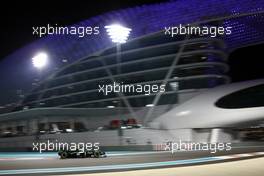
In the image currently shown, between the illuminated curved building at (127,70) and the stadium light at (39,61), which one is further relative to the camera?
the stadium light at (39,61)

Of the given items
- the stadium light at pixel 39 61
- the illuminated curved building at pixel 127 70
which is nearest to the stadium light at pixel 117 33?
the illuminated curved building at pixel 127 70

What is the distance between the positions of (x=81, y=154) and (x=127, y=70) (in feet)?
6.81

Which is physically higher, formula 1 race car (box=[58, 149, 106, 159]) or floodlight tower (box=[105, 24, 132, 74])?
floodlight tower (box=[105, 24, 132, 74])

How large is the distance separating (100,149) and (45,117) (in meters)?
1.37

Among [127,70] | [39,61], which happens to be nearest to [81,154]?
[127,70]

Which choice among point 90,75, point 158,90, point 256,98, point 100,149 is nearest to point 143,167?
point 100,149

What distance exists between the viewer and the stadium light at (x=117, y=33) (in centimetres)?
888

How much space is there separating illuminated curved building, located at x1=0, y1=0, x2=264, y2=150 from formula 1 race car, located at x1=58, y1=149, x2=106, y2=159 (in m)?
0.56

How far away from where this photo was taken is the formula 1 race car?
8.49 m

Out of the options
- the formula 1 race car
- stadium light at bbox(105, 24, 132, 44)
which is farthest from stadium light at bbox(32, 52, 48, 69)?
the formula 1 race car

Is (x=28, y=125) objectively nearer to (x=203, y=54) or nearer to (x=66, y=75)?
(x=66, y=75)

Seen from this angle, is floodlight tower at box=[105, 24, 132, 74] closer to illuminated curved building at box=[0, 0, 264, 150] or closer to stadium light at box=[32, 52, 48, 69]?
illuminated curved building at box=[0, 0, 264, 150]

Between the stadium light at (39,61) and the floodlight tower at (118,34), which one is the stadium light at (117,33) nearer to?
the floodlight tower at (118,34)

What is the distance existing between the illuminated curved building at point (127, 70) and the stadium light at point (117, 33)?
140 millimetres
